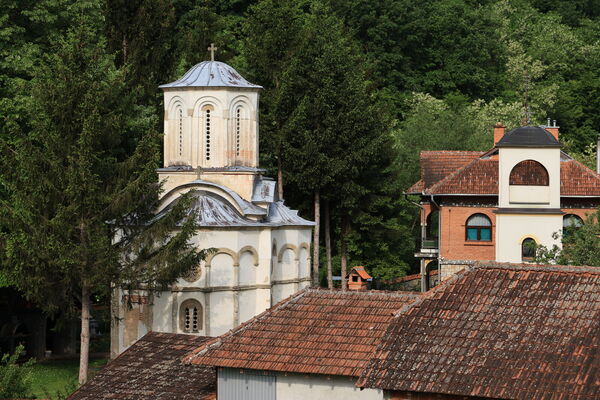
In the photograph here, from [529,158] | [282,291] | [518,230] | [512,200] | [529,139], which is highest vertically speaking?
[529,139]

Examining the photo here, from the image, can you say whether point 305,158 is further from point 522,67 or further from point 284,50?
point 522,67

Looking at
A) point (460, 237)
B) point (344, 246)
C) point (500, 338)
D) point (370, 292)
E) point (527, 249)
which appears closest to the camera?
point (500, 338)

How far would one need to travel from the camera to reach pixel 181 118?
4350 centimetres

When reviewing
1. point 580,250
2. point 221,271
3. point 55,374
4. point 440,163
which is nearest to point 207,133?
point 221,271

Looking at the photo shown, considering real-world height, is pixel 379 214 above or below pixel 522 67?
below

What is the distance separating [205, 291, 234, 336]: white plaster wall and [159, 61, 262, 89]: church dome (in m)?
7.02

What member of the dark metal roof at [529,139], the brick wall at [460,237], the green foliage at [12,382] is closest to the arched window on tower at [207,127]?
the brick wall at [460,237]

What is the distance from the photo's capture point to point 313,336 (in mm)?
27281

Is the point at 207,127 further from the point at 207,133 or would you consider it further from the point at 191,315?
the point at 191,315

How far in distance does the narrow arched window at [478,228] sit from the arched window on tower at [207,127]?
10760 millimetres

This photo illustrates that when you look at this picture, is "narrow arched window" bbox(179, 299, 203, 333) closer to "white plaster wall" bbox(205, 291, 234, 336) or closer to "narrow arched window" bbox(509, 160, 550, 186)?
"white plaster wall" bbox(205, 291, 234, 336)

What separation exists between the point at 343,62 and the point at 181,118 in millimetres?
10902

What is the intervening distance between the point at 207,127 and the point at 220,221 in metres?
3.77

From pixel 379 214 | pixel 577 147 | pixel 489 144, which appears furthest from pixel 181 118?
pixel 577 147
